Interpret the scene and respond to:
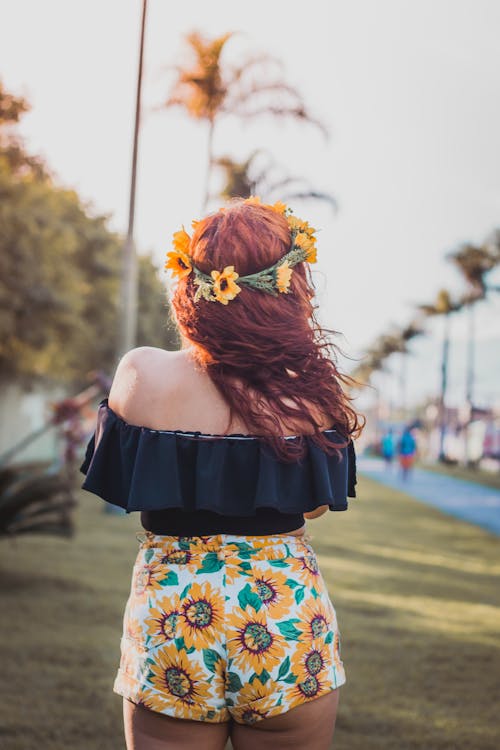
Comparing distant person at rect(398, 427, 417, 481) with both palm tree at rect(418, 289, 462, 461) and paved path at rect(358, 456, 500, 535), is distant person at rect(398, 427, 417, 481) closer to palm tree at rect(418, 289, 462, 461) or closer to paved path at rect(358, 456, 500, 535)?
paved path at rect(358, 456, 500, 535)

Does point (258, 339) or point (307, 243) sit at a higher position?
point (307, 243)

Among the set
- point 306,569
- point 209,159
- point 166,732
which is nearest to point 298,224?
point 306,569

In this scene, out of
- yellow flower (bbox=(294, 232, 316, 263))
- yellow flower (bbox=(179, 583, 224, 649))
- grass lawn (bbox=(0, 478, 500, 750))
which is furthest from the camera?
grass lawn (bbox=(0, 478, 500, 750))

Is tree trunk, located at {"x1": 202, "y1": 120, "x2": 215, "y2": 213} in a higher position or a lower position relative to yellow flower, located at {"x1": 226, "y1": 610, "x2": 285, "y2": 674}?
higher

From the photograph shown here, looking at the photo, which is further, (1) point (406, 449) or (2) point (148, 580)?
(1) point (406, 449)

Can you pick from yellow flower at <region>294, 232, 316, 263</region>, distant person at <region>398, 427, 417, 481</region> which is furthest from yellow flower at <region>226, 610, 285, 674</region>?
distant person at <region>398, 427, 417, 481</region>

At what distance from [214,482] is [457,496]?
21470 millimetres

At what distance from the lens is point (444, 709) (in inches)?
194

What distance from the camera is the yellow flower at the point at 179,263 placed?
228cm

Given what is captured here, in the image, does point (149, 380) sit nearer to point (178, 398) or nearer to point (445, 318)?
point (178, 398)

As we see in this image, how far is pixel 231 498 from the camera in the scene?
2.15m

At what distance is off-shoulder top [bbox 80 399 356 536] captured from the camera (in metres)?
2.14

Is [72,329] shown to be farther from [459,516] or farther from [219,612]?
[219,612]

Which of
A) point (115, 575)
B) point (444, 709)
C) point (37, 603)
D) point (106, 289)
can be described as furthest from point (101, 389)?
point (106, 289)
